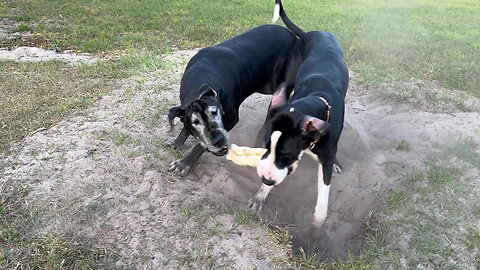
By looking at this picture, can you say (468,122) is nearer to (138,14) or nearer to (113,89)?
(113,89)

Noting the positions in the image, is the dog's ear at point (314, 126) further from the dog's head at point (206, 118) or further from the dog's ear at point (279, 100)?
the dog's head at point (206, 118)

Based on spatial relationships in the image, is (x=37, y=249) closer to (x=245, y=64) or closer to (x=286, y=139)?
(x=286, y=139)

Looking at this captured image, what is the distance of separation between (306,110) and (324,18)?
9.10m

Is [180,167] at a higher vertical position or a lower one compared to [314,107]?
lower

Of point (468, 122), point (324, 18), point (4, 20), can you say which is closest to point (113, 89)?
point (468, 122)

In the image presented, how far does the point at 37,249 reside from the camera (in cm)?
337

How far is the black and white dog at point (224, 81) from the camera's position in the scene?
403 cm

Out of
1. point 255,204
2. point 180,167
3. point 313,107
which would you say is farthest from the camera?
point 180,167

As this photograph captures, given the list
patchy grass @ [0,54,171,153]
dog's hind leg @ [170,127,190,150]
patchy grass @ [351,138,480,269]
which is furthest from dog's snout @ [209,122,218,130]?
patchy grass @ [0,54,171,153]

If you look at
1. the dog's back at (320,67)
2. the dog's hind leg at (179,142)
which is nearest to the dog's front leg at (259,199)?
the dog's back at (320,67)

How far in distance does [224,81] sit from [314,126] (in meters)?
1.76

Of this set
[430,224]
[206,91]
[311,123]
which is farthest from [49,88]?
[430,224]

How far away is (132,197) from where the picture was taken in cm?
406

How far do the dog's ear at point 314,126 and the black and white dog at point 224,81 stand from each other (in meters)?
1.15
